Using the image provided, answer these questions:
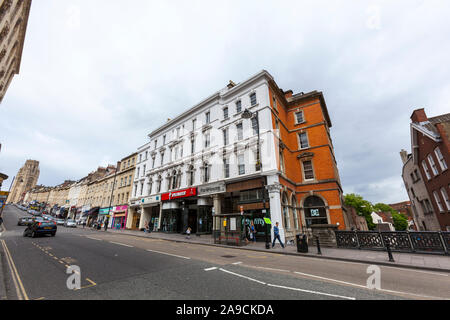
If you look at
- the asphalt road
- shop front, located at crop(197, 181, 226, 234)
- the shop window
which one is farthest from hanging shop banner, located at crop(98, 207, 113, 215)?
the asphalt road

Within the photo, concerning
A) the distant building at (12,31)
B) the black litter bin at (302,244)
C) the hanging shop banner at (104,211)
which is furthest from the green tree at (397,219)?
the distant building at (12,31)

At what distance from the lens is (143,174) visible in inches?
1289

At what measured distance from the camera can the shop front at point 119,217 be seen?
33719 millimetres

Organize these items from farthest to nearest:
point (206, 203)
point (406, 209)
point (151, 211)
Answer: point (406, 209) < point (151, 211) < point (206, 203)

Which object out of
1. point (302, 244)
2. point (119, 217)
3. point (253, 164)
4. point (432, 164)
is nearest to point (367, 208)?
point (432, 164)

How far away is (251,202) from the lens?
1759 cm

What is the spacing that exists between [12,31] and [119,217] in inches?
1179

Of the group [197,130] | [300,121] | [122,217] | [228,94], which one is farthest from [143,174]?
[300,121]

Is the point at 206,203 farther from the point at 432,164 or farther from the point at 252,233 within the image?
the point at 432,164

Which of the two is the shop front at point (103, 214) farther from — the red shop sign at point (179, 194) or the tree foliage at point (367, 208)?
the tree foliage at point (367, 208)

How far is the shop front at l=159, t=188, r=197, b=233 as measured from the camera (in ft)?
77.1

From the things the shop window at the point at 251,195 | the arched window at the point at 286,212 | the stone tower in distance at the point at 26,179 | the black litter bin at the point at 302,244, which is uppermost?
the stone tower in distance at the point at 26,179

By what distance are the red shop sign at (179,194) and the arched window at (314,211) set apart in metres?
13.1
